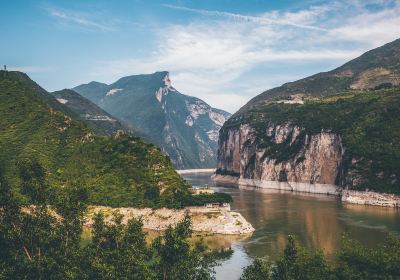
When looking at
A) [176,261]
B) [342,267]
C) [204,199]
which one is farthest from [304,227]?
[176,261]

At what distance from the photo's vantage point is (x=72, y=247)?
70625mm

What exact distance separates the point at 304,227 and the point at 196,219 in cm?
3268

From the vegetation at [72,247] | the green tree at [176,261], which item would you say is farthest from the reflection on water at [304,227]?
the green tree at [176,261]

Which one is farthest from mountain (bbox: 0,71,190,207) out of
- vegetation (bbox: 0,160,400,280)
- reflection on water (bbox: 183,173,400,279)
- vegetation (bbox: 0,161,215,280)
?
vegetation (bbox: 0,160,400,280)

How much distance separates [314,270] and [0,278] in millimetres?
41437

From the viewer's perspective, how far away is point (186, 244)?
218ft

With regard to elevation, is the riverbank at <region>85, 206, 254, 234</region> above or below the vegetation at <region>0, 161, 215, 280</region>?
below

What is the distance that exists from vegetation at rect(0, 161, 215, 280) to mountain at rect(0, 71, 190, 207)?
222 ft

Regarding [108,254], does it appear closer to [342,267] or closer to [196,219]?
[342,267]

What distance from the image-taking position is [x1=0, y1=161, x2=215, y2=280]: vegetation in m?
63.4

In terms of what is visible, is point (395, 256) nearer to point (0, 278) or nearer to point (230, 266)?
point (230, 266)

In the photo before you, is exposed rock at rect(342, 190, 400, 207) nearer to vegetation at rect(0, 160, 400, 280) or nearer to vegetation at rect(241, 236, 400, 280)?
vegetation at rect(0, 160, 400, 280)

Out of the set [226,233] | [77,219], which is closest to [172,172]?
[226,233]

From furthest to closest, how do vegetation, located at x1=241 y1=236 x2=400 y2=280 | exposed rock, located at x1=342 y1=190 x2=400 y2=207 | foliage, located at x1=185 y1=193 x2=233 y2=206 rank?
exposed rock, located at x1=342 y1=190 x2=400 y2=207, foliage, located at x1=185 y1=193 x2=233 y2=206, vegetation, located at x1=241 y1=236 x2=400 y2=280
